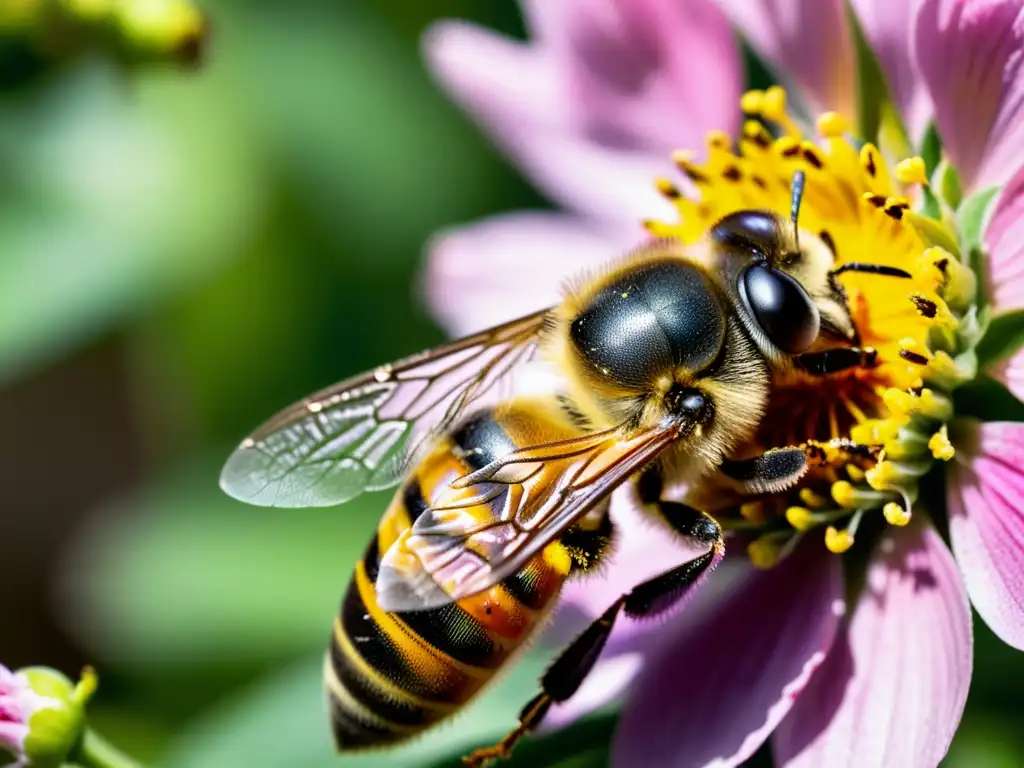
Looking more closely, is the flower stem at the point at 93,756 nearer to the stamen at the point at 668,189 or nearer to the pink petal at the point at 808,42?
the stamen at the point at 668,189

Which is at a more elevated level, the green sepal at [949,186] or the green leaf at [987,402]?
the green sepal at [949,186]

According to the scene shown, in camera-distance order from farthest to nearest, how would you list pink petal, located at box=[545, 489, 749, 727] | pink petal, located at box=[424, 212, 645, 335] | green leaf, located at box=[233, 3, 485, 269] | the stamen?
green leaf, located at box=[233, 3, 485, 269]
pink petal, located at box=[424, 212, 645, 335]
the stamen
pink petal, located at box=[545, 489, 749, 727]

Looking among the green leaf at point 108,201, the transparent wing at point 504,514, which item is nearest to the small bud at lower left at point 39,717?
the transparent wing at point 504,514

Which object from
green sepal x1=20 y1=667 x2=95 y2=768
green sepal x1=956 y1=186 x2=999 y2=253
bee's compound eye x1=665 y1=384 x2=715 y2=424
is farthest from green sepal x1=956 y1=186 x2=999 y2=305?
green sepal x1=20 y1=667 x2=95 y2=768

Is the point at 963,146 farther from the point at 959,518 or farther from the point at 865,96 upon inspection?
the point at 959,518

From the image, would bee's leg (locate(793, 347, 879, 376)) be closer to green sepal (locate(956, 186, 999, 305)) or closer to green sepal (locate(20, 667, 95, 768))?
green sepal (locate(956, 186, 999, 305))

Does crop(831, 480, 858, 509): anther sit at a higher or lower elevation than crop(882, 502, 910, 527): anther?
higher

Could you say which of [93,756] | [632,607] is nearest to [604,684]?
[632,607]
